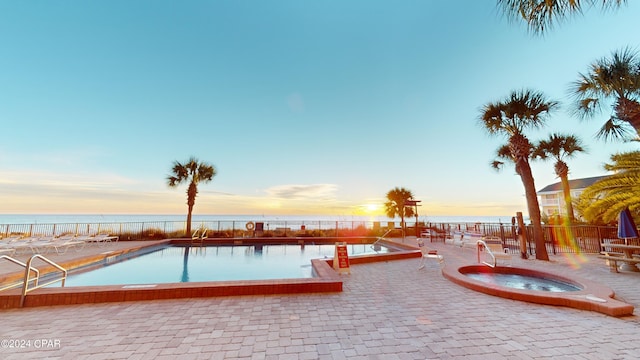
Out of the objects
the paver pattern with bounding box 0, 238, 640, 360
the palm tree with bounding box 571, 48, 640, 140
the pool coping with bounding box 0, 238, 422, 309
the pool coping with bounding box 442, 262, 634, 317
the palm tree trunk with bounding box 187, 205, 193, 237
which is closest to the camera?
the paver pattern with bounding box 0, 238, 640, 360

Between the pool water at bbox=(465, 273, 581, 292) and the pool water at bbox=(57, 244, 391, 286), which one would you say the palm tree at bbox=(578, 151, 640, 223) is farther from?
the pool water at bbox=(57, 244, 391, 286)

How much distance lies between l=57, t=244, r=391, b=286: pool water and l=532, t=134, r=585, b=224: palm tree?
14742 millimetres

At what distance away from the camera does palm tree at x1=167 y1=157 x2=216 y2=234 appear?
1467 cm

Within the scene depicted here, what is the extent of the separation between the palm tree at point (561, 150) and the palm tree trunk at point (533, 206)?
7.95 m

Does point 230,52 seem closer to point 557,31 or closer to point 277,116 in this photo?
point 277,116

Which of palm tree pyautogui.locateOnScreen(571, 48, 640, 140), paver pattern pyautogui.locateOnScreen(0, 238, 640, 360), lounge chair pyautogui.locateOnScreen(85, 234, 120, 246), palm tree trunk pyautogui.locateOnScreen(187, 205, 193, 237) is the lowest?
paver pattern pyautogui.locateOnScreen(0, 238, 640, 360)

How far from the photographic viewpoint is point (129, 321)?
10.2 feet

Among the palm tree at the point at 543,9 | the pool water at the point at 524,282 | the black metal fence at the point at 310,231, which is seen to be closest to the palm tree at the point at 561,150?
the black metal fence at the point at 310,231

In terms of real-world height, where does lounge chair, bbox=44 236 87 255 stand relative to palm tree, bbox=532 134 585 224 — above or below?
below

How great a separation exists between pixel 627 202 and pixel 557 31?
27.4 ft

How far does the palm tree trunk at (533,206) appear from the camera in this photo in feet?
24.8

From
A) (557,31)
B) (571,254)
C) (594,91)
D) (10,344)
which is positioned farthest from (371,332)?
(571,254)

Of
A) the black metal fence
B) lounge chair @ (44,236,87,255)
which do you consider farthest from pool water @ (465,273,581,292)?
lounge chair @ (44,236,87,255)

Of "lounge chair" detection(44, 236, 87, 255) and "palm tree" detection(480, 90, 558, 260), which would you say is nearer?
"palm tree" detection(480, 90, 558, 260)
